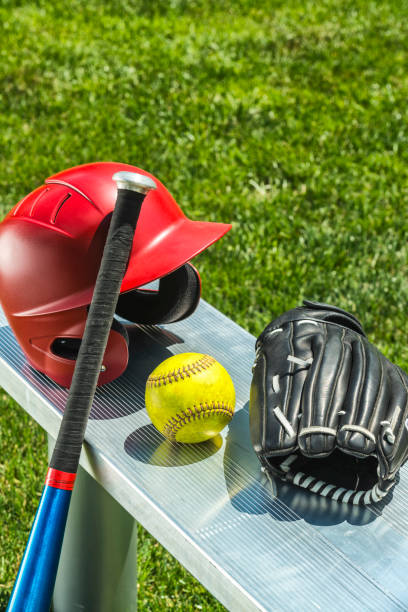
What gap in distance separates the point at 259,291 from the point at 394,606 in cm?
216

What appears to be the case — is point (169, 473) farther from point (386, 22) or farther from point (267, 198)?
point (386, 22)

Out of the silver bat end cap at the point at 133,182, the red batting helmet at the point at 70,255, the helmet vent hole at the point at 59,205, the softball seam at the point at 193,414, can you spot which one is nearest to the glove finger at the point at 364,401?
the softball seam at the point at 193,414

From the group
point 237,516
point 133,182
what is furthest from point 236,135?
point 237,516

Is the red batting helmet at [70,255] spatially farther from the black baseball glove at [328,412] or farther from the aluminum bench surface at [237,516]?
the black baseball glove at [328,412]

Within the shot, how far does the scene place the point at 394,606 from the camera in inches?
51.9

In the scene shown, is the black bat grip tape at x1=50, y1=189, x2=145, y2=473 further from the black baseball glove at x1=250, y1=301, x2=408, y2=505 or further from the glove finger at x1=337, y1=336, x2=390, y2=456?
the glove finger at x1=337, y1=336, x2=390, y2=456

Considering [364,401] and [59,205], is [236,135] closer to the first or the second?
[59,205]

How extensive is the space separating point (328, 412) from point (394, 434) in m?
0.14

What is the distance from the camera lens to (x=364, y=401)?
1542mm

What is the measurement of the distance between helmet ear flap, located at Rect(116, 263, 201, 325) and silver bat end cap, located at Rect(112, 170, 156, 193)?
47cm

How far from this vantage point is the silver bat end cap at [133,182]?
148 centimetres

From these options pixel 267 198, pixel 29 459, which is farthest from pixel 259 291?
pixel 29 459

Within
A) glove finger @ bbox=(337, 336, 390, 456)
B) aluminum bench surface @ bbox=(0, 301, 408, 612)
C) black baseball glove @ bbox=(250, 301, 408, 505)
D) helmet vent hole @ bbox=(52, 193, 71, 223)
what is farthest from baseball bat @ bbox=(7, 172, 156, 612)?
glove finger @ bbox=(337, 336, 390, 456)

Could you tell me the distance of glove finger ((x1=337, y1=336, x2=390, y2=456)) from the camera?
4.84ft
